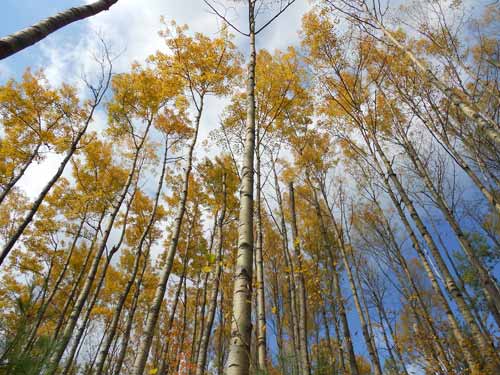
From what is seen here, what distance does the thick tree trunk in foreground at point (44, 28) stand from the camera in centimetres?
139

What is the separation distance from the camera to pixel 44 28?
5.42 ft

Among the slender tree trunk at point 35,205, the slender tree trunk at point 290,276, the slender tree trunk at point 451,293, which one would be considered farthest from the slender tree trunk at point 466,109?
the slender tree trunk at point 35,205

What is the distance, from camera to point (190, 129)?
375 inches

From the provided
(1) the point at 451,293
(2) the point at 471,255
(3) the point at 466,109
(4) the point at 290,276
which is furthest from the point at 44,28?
(2) the point at 471,255

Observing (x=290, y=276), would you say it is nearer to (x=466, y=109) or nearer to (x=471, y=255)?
(x=471, y=255)

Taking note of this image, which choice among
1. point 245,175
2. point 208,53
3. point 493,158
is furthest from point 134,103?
point 493,158

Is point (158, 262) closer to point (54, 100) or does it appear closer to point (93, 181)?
point (93, 181)

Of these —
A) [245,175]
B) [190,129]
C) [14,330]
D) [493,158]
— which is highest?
[190,129]

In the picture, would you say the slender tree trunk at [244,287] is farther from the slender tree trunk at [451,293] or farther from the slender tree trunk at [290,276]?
the slender tree trunk at [451,293]

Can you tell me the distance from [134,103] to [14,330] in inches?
326

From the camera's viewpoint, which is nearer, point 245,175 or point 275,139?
point 245,175

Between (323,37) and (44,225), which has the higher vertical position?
(323,37)

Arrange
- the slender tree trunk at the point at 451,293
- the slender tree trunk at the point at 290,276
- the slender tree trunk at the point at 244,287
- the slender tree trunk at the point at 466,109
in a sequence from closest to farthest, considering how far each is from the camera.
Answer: the slender tree trunk at the point at 244,287, the slender tree trunk at the point at 466,109, the slender tree trunk at the point at 451,293, the slender tree trunk at the point at 290,276

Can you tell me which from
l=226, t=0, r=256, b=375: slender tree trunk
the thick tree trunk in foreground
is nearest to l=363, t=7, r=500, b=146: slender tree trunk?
l=226, t=0, r=256, b=375: slender tree trunk
